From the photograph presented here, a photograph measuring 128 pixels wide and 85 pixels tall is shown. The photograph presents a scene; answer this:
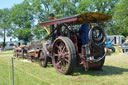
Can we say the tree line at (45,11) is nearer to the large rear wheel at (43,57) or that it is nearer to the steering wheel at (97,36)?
the large rear wheel at (43,57)

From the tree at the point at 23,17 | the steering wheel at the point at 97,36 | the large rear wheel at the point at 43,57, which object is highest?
the tree at the point at 23,17

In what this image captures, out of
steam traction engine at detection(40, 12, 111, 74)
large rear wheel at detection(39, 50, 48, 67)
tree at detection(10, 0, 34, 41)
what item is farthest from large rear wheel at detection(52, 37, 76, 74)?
tree at detection(10, 0, 34, 41)

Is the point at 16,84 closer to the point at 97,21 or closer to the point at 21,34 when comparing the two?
the point at 97,21

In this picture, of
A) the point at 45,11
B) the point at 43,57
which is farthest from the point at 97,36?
the point at 45,11

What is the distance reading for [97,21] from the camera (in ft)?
22.3

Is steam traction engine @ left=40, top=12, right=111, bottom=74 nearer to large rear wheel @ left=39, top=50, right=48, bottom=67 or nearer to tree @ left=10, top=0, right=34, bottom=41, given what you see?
large rear wheel @ left=39, top=50, right=48, bottom=67

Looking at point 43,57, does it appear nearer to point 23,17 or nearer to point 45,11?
point 45,11

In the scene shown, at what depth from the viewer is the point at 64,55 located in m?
6.22

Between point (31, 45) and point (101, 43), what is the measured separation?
6.33m

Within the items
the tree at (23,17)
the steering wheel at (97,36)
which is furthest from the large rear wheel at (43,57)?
the tree at (23,17)

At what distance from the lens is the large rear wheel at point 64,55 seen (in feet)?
19.0

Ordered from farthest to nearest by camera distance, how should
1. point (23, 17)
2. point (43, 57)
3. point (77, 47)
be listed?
point (23, 17), point (43, 57), point (77, 47)

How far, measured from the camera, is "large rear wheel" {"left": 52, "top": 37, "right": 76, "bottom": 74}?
5789mm

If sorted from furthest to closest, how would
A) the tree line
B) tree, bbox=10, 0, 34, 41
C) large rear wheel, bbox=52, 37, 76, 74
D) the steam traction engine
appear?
tree, bbox=10, 0, 34, 41
the tree line
the steam traction engine
large rear wheel, bbox=52, 37, 76, 74
